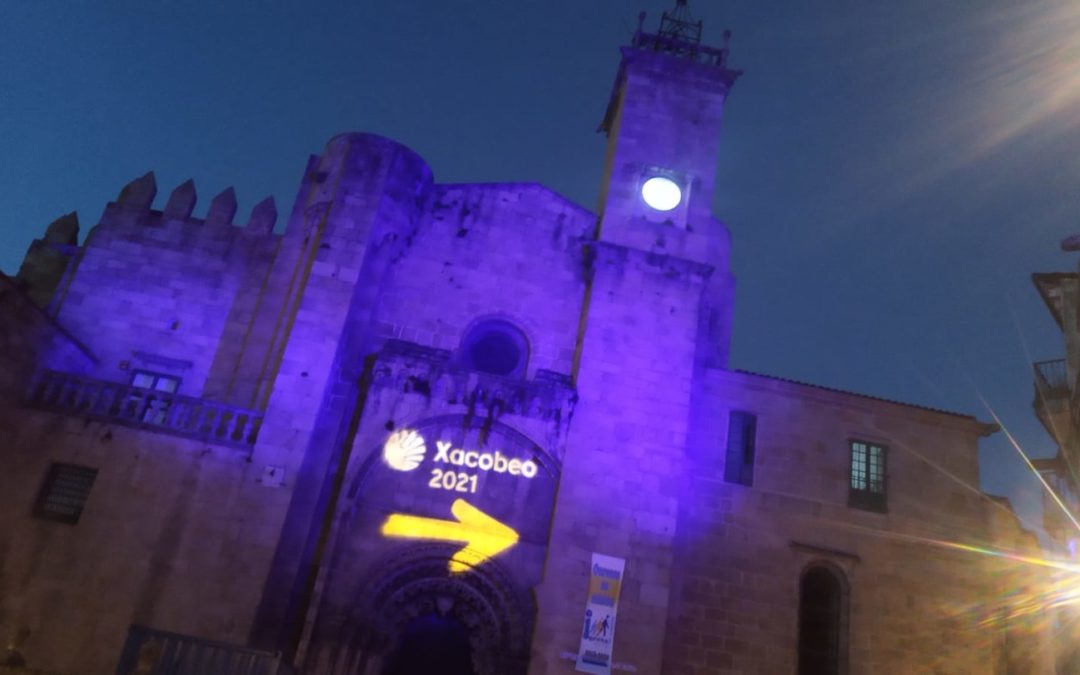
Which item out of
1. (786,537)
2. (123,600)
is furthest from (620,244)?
(123,600)

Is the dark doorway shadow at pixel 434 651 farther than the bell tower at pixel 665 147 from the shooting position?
No

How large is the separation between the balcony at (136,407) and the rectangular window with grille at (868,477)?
607 inches

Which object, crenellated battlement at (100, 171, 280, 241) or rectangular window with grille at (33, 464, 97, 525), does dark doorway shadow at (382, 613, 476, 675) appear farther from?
crenellated battlement at (100, 171, 280, 241)

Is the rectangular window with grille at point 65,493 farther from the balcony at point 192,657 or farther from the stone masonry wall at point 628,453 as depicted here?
the stone masonry wall at point 628,453

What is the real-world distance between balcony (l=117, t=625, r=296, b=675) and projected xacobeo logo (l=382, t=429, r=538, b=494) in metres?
5.34

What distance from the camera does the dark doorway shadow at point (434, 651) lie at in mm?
17500

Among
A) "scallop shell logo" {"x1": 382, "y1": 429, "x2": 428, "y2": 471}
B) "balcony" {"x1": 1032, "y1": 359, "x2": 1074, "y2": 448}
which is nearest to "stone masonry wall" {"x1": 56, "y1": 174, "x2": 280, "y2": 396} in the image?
"scallop shell logo" {"x1": 382, "y1": 429, "x2": 428, "y2": 471}

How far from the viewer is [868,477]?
20.8 m

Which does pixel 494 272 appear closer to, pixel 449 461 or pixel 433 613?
pixel 449 461

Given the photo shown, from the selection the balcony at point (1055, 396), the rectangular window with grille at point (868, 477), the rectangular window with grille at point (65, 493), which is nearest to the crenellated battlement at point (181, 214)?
the rectangular window with grille at point (65, 493)

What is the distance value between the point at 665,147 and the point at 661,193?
149cm

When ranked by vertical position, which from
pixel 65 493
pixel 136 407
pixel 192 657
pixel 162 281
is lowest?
pixel 192 657

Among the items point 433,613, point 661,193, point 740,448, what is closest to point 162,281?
point 433,613

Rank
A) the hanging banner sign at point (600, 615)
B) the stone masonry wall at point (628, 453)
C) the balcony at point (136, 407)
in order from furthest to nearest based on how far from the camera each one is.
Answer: the stone masonry wall at point (628, 453) → the balcony at point (136, 407) → the hanging banner sign at point (600, 615)
